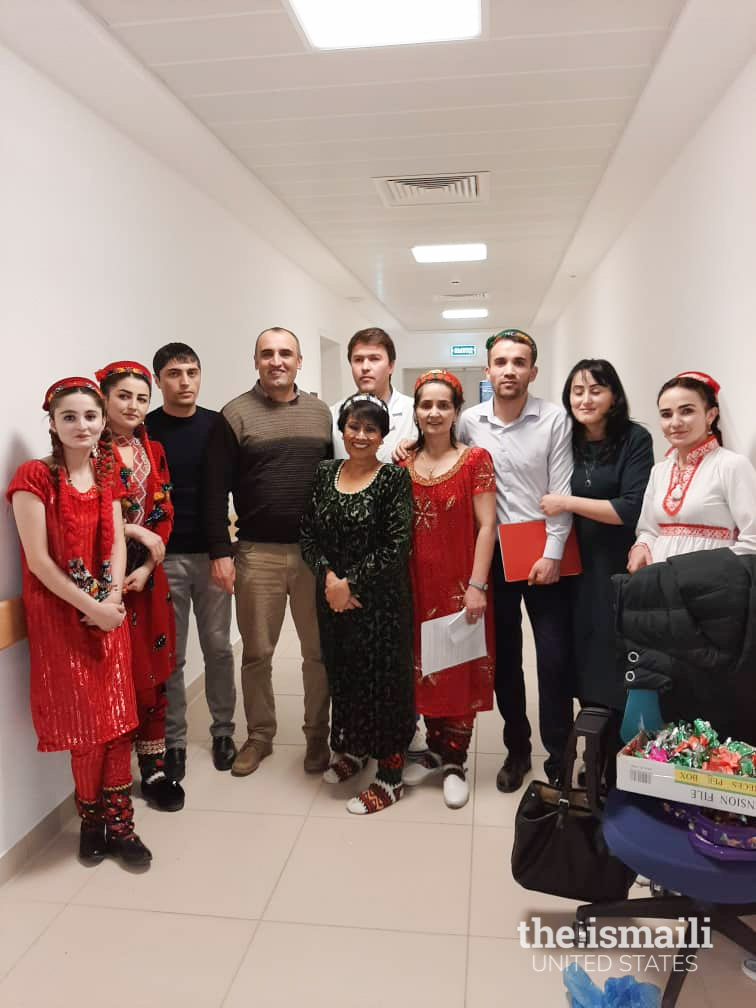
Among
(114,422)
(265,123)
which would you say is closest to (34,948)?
(114,422)

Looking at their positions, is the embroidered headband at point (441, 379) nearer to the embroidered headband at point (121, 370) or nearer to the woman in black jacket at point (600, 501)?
the woman in black jacket at point (600, 501)

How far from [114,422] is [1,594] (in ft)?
2.17

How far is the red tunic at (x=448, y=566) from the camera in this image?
8.10 ft

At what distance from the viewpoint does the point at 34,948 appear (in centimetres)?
196

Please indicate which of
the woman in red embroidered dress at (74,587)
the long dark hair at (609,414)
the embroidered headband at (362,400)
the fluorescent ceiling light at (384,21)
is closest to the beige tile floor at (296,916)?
the woman in red embroidered dress at (74,587)

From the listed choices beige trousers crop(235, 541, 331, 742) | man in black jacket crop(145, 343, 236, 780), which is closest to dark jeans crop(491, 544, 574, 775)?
beige trousers crop(235, 541, 331, 742)

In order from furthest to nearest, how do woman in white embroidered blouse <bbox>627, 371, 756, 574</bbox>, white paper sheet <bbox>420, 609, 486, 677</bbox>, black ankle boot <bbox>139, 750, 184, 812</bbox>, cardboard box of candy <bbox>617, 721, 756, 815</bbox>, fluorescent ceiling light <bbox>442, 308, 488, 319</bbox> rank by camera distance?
fluorescent ceiling light <bbox>442, 308, 488, 319</bbox> < black ankle boot <bbox>139, 750, 184, 812</bbox> < white paper sheet <bbox>420, 609, 486, 677</bbox> < woman in white embroidered blouse <bbox>627, 371, 756, 574</bbox> < cardboard box of candy <bbox>617, 721, 756, 815</bbox>

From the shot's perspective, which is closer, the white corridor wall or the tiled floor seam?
the tiled floor seam

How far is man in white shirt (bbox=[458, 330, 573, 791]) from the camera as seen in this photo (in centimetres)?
248

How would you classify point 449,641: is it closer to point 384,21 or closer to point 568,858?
point 568,858

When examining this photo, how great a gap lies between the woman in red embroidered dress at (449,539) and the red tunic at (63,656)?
1.06 m

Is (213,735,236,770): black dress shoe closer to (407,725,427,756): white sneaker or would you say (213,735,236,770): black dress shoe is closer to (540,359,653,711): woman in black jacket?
(407,725,427,756): white sneaker

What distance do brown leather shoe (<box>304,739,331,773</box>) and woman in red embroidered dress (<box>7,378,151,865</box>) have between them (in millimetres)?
745

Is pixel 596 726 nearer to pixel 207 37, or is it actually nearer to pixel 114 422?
pixel 114 422
